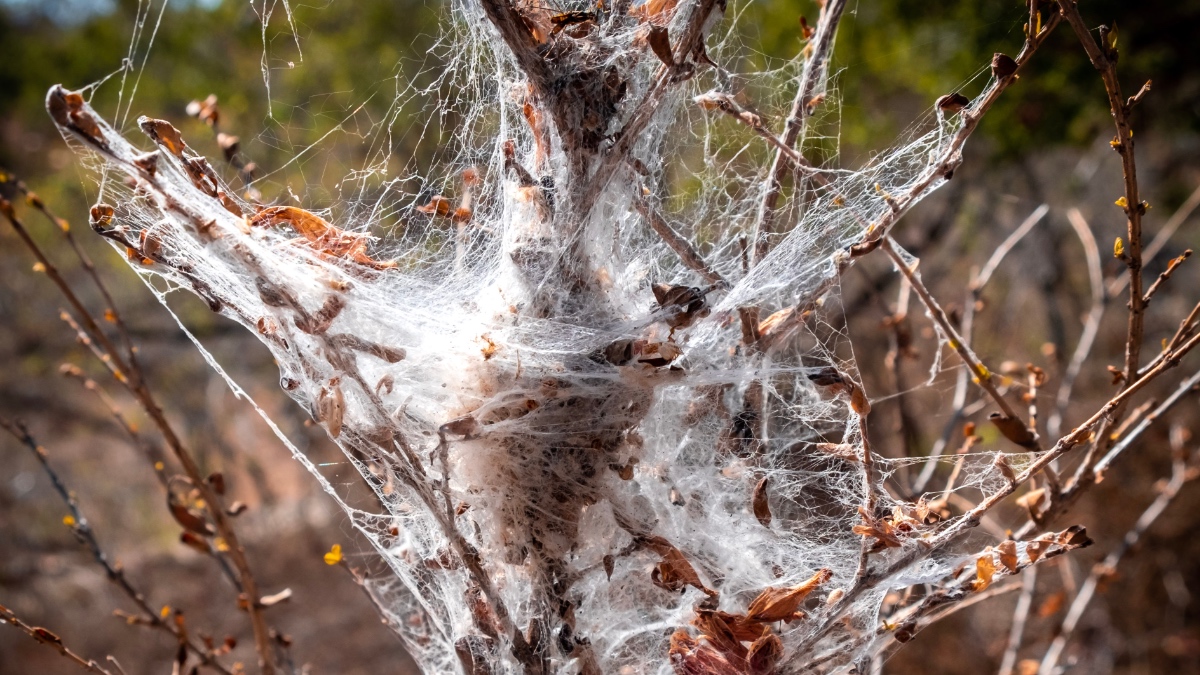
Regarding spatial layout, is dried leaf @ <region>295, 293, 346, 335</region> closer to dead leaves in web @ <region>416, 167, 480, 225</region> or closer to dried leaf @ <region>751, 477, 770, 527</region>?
dead leaves in web @ <region>416, 167, 480, 225</region>

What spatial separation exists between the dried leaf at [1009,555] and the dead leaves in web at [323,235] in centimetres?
93

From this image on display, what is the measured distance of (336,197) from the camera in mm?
3557

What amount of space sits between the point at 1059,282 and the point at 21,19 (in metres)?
9.64

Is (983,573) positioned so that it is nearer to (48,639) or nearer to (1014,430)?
(1014,430)

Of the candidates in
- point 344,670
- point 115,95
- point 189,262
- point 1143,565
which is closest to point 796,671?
point 189,262

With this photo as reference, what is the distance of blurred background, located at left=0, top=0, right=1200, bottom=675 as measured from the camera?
166 inches

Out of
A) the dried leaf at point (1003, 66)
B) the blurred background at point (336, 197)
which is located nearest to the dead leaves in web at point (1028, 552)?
the dried leaf at point (1003, 66)

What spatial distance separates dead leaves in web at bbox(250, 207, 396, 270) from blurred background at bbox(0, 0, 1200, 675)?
2.41m

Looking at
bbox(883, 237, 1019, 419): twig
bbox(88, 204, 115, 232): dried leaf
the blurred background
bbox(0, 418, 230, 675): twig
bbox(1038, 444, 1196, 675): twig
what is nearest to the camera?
bbox(88, 204, 115, 232): dried leaf

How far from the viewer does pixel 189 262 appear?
116 cm

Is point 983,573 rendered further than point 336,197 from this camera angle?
No

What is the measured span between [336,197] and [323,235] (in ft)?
8.34

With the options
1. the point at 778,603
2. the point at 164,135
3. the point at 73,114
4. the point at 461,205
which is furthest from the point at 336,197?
the point at 778,603

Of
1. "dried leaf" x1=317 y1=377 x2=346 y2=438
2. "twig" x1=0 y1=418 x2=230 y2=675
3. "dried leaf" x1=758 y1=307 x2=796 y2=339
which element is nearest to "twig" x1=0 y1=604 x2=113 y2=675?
"twig" x1=0 y1=418 x2=230 y2=675
